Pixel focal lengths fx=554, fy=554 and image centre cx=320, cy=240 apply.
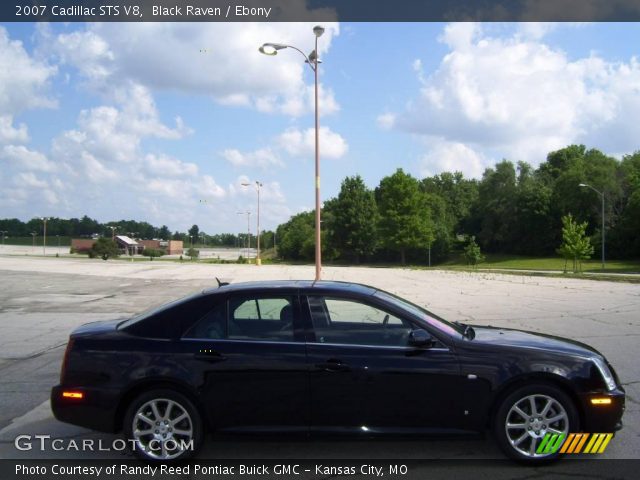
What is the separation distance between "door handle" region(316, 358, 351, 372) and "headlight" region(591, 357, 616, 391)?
210 centimetres

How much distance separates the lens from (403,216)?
80.4 metres

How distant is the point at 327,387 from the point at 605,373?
234 centimetres

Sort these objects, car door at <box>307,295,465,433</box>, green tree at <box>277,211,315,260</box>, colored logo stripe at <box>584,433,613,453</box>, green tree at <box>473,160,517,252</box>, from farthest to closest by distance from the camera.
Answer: green tree at <box>277,211,315,260</box>, green tree at <box>473,160,517,252</box>, colored logo stripe at <box>584,433,613,453</box>, car door at <box>307,295,465,433</box>

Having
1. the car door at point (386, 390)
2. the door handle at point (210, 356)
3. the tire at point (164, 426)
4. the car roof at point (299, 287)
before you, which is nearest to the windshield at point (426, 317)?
the car roof at point (299, 287)

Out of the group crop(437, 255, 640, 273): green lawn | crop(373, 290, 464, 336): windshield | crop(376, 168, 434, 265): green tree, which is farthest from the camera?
crop(376, 168, 434, 265): green tree

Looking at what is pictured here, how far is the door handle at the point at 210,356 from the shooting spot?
14.7ft

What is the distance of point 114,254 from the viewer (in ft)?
256

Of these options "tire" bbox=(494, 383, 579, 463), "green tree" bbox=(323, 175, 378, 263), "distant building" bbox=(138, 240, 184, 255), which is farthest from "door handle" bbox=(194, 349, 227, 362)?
"distant building" bbox=(138, 240, 184, 255)

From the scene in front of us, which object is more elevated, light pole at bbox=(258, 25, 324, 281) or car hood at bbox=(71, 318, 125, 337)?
light pole at bbox=(258, 25, 324, 281)

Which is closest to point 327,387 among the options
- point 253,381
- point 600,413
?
point 253,381

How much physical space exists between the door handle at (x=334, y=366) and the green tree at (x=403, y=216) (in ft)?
249

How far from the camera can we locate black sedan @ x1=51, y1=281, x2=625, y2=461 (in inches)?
174

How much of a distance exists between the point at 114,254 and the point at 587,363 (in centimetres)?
7983

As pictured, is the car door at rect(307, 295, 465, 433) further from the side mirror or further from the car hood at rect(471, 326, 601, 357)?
the car hood at rect(471, 326, 601, 357)
